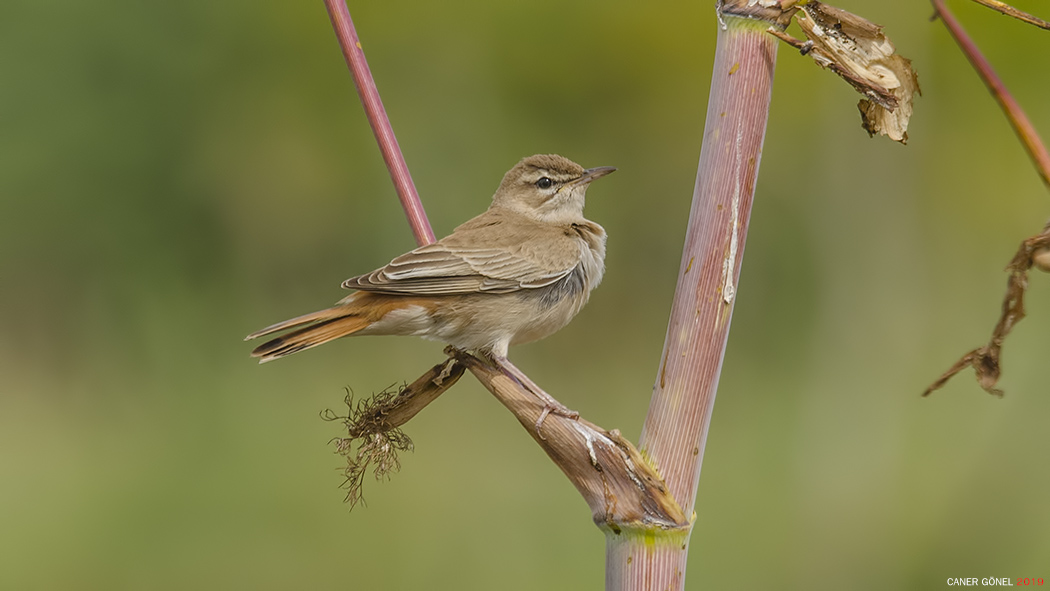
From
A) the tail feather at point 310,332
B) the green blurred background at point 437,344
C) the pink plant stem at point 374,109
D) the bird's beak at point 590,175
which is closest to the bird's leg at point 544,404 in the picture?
the pink plant stem at point 374,109

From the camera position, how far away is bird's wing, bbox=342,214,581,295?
2902 mm

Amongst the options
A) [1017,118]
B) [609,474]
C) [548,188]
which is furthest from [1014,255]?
[548,188]

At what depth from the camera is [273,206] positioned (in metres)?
9.20

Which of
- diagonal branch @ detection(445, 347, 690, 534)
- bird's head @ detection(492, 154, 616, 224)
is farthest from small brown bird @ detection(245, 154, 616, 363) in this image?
diagonal branch @ detection(445, 347, 690, 534)

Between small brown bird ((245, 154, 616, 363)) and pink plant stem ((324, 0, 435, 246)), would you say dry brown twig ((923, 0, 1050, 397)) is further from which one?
small brown bird ((245, 154, 616, 363))

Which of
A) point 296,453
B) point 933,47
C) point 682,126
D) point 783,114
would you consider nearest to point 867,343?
point 933,47

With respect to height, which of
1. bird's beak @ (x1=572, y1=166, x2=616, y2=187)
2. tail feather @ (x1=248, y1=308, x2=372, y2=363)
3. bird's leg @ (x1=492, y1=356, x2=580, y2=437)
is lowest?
bird's leg @ (x1=492, y1=356, x2=580, y2=437)

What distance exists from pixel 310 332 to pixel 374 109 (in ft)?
3.71

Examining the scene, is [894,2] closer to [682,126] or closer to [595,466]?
[682,126]

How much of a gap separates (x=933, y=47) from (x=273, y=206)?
5.70 m

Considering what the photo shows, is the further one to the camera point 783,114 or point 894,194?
point 783,114

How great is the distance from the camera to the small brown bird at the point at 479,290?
282cm

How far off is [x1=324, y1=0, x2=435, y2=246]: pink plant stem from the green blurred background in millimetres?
3234

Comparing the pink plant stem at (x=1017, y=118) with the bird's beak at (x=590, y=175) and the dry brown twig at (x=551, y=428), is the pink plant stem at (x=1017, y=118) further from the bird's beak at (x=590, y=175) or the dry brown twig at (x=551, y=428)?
the bird's beak at (x=590, y=175)
